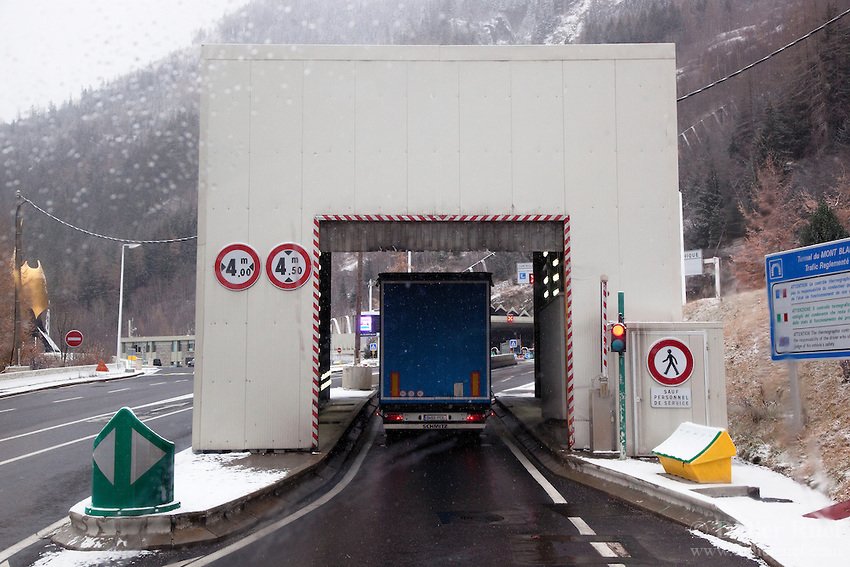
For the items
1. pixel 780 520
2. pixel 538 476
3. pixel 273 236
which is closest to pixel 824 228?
pixel 538 476

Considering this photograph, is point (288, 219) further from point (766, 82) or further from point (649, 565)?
point (766, 82)

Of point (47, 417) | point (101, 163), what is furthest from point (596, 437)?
point (101, 163)

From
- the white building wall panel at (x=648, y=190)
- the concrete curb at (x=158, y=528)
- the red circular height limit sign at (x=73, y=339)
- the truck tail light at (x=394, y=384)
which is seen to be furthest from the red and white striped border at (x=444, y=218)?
the red circular height limit sign at (x=73, y=339)

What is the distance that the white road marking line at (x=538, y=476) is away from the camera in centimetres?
1098

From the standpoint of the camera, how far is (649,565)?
7.44 metres

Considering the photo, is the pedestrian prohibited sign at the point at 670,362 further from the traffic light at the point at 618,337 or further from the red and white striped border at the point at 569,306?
the red and white striped border at the point at 569,306

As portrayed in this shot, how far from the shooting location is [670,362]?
14.2 meters

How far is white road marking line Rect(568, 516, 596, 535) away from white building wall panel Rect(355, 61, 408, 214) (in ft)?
23.7

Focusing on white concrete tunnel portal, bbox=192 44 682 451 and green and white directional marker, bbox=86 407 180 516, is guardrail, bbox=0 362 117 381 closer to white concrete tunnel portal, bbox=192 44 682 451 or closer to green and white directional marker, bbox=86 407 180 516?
white concrete tunnel portal, bbox=192 44 682 451

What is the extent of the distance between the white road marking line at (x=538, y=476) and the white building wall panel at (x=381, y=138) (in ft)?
17.0

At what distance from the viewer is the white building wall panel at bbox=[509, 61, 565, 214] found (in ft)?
49.6

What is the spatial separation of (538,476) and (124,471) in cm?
674

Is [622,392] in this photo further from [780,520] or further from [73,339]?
[73,339]

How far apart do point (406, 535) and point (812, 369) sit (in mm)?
12060
